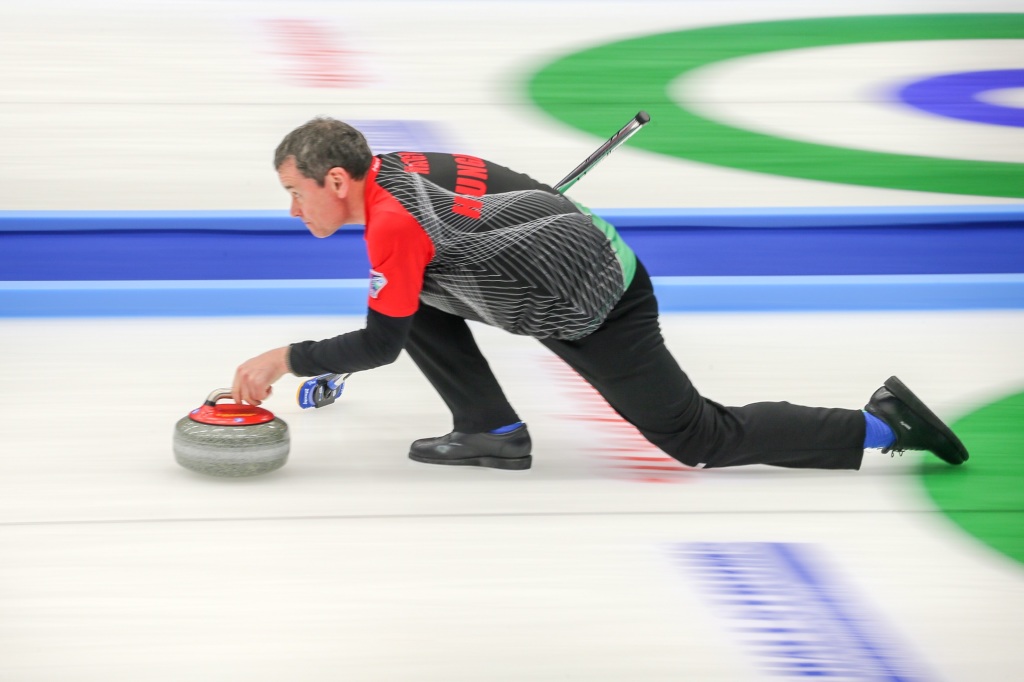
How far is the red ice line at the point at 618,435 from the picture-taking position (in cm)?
277

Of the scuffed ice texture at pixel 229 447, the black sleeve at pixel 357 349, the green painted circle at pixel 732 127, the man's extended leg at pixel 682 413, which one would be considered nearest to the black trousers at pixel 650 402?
the man's extended leg at pixel 682 413

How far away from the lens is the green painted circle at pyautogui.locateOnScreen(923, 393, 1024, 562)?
8.11 feet

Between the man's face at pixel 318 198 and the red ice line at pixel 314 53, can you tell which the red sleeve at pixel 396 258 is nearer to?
the man's face at pixel 318 198

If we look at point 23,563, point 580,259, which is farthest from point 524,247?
point 23,563

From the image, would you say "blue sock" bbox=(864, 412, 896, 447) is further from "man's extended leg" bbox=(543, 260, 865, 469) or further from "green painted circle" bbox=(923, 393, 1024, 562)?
"green painted circle" bbox=(923, 393, 1024, 562)

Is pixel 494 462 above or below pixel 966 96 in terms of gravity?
below

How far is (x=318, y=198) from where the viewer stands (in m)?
2.40

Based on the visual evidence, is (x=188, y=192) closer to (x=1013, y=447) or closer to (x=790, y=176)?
(x=790, y=176)

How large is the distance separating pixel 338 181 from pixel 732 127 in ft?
9.78

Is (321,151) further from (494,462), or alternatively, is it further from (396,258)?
(494,462)

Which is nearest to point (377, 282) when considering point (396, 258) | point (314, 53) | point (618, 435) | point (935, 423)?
point (396, 258)

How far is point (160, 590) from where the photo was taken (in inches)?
86.0

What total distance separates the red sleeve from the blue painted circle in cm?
350

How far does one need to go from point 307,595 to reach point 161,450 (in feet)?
2.36
